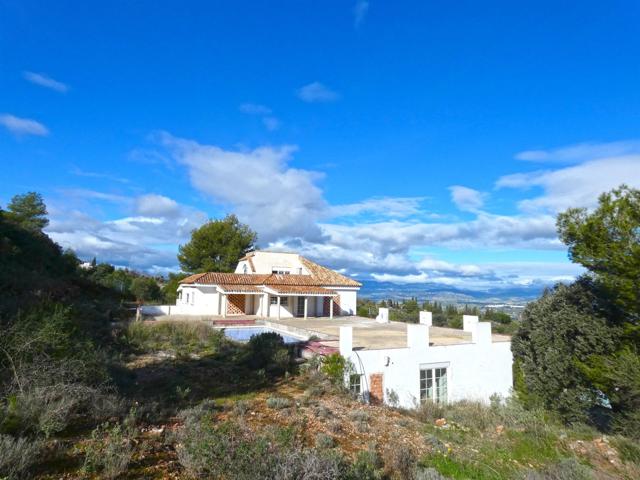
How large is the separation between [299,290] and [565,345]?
16.8 m

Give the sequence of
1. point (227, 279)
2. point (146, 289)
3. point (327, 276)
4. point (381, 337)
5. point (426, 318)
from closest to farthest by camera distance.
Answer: point (381, 337) → point (426, 318) → point (227, 279) → point (327, 276) → point (146, 289)

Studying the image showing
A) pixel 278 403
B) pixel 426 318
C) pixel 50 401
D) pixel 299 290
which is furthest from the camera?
pixel 299 290

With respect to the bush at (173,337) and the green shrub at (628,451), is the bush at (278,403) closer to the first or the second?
the bush at (173,337)

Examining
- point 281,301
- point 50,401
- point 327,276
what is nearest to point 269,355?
point 50,401

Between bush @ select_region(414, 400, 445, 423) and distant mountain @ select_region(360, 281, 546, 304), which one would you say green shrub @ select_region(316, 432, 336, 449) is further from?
distant mountain @ select_region(360, 281, 546, 304)

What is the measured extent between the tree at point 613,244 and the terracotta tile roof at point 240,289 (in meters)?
19.0

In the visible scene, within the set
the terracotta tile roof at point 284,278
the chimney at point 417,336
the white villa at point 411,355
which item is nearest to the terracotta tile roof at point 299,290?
the white villa at point 411,355

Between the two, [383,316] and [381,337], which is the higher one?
[383,316]

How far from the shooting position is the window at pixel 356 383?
41.9ft

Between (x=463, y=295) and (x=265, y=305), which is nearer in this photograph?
(x=265, y=305)

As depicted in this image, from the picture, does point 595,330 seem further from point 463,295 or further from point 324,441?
point 463,295

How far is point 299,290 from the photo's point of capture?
27406mm

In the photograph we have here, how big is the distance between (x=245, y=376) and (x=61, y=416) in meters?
6.09

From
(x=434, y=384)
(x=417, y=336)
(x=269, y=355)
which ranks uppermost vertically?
(x=417, y=336)
